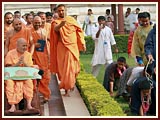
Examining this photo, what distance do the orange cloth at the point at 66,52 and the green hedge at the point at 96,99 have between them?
31cm

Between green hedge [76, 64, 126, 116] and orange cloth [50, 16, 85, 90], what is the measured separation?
0.31m

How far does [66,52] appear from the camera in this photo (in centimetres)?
920

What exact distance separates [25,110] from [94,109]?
972 millimetres

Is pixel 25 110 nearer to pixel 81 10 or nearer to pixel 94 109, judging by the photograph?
pixel 94 109

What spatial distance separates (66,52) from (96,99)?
1460 mm

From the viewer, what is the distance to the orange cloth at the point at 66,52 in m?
9.09

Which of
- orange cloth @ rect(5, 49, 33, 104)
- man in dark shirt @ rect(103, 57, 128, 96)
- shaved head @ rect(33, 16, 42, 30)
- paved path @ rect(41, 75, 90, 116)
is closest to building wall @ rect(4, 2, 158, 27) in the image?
man in dark shirt @ rect(103, 57, 128, 96)

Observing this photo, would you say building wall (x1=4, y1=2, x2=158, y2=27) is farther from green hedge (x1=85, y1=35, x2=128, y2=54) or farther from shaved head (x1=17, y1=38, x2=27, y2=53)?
shaved head (x1=17, y1=38, x2=27, y2=53)

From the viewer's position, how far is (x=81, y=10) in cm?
2644

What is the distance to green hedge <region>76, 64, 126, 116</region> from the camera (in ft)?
23.6

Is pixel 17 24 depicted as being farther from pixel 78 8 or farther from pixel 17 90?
pixel 78 8

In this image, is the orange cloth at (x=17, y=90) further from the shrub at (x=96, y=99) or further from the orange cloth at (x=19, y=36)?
the orange cloth at (x=19, y=36)

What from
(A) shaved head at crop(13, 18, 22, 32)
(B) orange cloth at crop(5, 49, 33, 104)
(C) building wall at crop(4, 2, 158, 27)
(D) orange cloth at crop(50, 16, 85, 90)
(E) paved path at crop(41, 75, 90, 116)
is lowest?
(E) paved path at crop(41, 75, 90, 116)

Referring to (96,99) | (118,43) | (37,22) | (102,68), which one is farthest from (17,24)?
(118,43)
